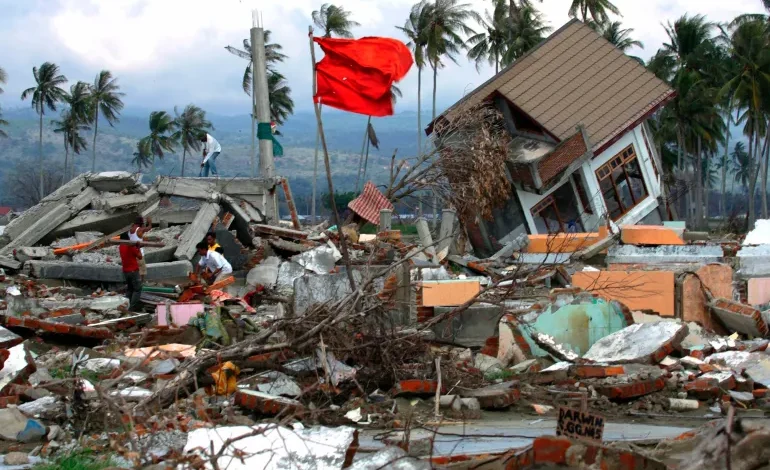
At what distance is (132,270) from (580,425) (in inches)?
338

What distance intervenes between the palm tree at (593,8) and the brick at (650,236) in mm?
26839

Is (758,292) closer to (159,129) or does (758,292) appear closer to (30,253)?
(30,253)

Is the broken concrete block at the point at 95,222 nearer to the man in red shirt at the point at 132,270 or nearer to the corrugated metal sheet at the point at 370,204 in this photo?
the man in red shirt at the point at 132,270

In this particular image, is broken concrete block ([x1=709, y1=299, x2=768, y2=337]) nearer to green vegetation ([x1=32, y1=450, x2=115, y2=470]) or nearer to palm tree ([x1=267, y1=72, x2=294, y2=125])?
green vegetation ([x1=32, y1=450, x2=115, y2=470])

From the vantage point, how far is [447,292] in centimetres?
1052

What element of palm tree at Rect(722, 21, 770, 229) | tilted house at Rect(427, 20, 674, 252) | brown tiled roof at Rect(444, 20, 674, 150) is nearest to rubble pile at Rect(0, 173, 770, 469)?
tilted house at Rect(427, 20, 674, 252)

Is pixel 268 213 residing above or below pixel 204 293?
above

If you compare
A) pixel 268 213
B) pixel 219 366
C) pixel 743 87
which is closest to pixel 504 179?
pixel 268 213

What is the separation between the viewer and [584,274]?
40.4 ft

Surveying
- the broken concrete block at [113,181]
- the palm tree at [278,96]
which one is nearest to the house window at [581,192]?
the broken concrete block at [113,181]

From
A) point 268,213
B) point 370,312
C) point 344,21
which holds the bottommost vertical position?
point 370,312

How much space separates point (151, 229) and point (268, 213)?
2.08m

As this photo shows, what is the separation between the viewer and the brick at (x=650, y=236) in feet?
59.5

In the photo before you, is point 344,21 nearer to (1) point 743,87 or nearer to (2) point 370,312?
(1) point 743,87
